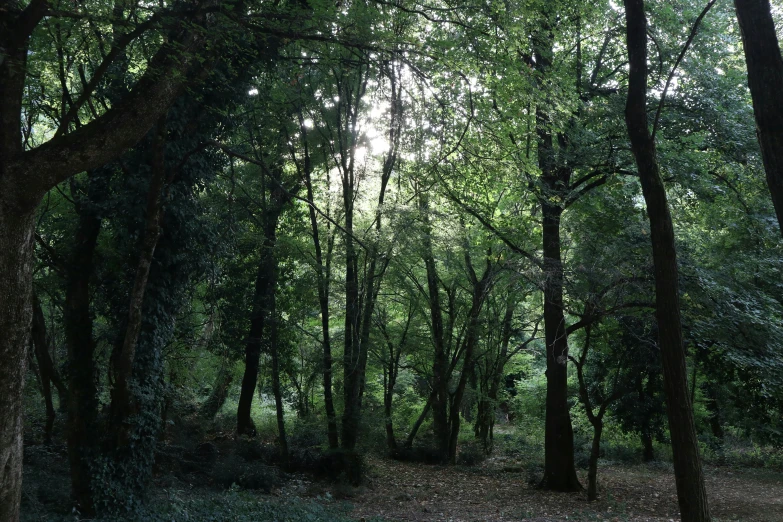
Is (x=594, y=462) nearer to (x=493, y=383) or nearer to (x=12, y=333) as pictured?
(x=493, y=383)

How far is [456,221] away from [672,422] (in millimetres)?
9041

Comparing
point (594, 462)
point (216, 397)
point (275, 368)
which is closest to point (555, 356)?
point (594, 462)

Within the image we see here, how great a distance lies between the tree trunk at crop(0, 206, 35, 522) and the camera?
4.43 meters

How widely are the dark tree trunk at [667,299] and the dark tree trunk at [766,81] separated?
1.63m

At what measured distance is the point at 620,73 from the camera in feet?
40.5

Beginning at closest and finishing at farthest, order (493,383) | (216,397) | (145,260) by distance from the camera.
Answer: (145,260) → (216,397) → (493,383)

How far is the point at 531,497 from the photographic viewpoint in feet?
40.7

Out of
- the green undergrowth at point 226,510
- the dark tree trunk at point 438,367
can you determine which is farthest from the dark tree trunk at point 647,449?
the green undergrowth at point 226,510

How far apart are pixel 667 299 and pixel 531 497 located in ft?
25.7

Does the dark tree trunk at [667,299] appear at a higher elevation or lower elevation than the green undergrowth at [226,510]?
higher

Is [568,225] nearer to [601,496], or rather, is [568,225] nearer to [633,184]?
[633,184]

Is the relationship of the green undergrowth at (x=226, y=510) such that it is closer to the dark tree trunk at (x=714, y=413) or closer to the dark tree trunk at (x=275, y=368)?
the dark tree trunk at (x=275, y=368)

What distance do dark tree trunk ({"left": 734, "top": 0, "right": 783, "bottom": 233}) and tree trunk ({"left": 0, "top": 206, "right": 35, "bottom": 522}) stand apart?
5.90 meters

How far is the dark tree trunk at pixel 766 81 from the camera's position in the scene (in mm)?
4453
